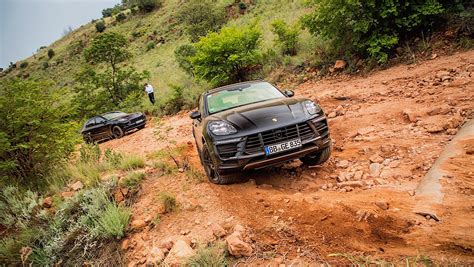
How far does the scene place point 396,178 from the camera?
13.3 feet

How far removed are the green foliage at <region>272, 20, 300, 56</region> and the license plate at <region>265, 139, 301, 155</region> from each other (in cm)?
980

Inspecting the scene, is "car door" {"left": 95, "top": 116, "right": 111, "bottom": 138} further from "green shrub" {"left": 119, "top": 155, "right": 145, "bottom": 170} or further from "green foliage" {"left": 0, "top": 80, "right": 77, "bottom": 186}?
"green shrub" {"left": 119, "top": 155, "right": 145, "bottom": 170}

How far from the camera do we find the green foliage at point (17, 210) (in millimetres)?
4929

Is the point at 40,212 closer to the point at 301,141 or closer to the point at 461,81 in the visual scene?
the point at 301,141

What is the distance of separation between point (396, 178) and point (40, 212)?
5283 millimetres

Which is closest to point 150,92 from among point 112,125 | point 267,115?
point 112,125

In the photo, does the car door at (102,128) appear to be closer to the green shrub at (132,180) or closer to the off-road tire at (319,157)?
the green shrub at (132,180)

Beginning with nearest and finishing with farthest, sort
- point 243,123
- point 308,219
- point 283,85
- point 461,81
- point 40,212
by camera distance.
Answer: point 308,219 < point 243,123 < point 40,212 < point 461,81 < point 283,85

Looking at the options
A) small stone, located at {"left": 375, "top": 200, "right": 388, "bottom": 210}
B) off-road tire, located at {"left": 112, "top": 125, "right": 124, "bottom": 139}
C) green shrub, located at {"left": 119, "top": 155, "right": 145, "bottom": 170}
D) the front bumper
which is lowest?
off-road tire, located at {"left": 112, "top": 125, "right": 124, "bottom": 139}

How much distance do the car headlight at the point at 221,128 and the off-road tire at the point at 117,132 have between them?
1153cm

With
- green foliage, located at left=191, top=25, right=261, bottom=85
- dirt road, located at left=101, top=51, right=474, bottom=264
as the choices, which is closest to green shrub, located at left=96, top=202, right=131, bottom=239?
dirt road, located at left=101, top=51, right=474, bottom=264

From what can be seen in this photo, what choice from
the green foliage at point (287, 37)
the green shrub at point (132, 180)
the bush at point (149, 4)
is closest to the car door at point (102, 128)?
the green foliage at point (287, 37)

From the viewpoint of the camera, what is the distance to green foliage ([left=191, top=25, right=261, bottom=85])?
12758 millimetres

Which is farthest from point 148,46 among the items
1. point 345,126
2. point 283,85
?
point 345,126
